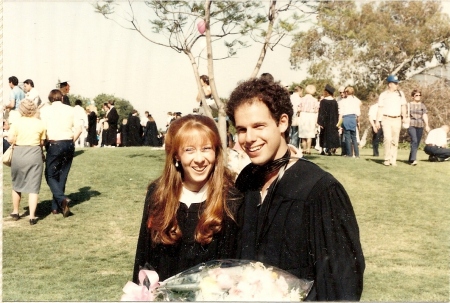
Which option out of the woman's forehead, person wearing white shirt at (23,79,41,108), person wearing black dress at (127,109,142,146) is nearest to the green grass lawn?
person wearing white shirt at (23,79,41,108)

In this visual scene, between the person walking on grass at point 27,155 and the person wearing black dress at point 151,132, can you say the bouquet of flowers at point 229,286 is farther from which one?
the person wearing black dress at point 151,132

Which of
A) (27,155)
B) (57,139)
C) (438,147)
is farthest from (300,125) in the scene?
(27,155)

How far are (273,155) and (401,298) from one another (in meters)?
3.09

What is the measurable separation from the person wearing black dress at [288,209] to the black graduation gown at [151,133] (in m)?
19.3

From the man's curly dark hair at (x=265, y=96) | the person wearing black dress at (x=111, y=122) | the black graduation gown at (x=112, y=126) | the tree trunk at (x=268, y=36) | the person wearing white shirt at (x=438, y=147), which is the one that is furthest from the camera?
the black graduation gown at (x=112, y=126)

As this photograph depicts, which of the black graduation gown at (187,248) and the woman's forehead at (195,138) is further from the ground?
the woman's forehead at (195,138)

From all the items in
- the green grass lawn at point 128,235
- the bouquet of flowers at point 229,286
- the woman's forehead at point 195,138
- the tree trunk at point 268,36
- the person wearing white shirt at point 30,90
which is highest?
the tree trunk at point 268,36

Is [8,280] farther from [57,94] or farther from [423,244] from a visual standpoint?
[423,244]

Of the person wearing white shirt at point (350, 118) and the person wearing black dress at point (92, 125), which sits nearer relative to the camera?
the person wearing white shirt at point (350, 118)

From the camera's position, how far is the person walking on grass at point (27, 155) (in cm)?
729

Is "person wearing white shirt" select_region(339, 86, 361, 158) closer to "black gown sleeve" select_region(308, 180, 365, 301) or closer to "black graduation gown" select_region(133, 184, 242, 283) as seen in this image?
"black graduation gown" select_region(133, 184, 242, 283)

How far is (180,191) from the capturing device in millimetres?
2803

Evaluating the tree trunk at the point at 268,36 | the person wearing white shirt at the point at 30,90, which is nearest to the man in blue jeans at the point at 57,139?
the tree trunk at the point at 268,36

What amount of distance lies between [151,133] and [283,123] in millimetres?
19862
